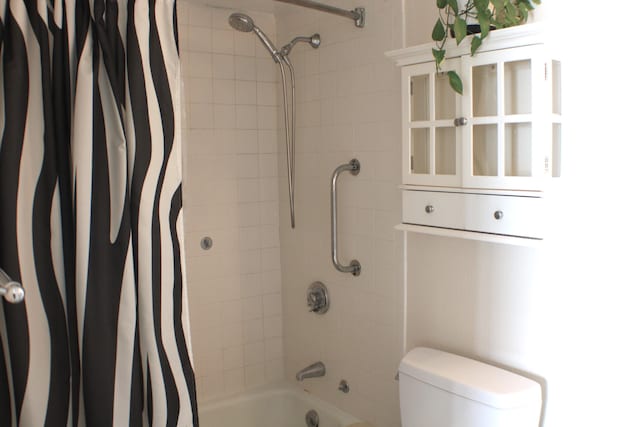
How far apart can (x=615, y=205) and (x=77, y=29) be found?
1385 millimetres

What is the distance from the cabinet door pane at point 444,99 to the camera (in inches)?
69.0

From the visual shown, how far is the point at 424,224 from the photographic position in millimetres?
1843

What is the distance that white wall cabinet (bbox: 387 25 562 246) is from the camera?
1.53 metres

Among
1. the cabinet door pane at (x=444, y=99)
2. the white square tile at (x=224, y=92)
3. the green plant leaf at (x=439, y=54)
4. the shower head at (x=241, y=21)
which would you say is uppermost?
the shower head at (x=241, y=21)

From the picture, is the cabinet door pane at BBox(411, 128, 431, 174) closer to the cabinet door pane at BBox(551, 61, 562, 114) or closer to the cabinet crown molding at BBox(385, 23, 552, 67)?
the cabinet crown molding at BBox(385, 23, 552, 67)

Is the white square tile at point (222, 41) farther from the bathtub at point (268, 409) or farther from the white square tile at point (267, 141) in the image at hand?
the bathtub at point (268, 409)

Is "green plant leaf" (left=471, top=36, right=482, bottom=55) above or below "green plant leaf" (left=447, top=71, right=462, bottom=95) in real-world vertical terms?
above

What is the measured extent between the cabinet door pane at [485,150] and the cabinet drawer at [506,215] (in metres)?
0.08

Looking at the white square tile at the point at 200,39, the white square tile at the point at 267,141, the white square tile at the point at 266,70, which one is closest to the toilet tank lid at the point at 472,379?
the white square tile at the point at 267,141

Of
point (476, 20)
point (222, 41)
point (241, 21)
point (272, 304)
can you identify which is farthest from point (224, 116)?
point (476, 20)

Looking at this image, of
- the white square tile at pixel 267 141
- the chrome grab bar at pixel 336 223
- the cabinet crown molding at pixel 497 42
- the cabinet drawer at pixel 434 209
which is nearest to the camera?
the cabinet crown molding at pixel 497 42

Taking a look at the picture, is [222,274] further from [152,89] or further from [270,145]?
[152,89]

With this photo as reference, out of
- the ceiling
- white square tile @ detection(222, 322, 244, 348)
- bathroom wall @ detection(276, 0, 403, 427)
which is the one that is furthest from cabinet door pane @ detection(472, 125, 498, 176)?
white square tile @ detection(222, 322, 244, 348)

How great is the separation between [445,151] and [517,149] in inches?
9.2
